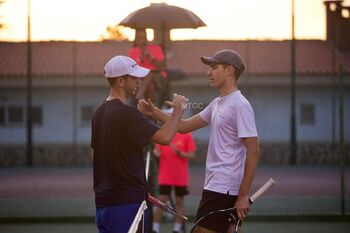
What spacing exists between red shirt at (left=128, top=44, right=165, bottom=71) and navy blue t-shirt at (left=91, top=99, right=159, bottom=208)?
452 cm

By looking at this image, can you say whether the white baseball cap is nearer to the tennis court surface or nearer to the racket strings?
the racket strings

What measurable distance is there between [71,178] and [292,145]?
9902mm

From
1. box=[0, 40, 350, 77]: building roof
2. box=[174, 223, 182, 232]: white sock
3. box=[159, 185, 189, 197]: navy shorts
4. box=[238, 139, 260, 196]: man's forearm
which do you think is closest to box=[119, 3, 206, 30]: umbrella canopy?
box=[159, 185, 189, 197]: navy shorts

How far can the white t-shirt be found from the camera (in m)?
6.42

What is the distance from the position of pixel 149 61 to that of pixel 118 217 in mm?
4995

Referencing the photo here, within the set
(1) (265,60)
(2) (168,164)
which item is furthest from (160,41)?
(1) (265,60)

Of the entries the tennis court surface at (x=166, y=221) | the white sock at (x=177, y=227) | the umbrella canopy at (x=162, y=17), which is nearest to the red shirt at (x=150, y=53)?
the umbrella canopy at (x=162, y=17)

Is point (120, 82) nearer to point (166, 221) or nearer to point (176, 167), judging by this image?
point (176, 167)

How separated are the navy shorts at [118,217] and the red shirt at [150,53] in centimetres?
463

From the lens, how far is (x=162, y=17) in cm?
1110

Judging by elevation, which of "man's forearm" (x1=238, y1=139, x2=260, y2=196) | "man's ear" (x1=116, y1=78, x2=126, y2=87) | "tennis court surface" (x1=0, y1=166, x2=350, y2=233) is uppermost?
"man's ear" (x1=116, y1=78, x2=126, y2=87)

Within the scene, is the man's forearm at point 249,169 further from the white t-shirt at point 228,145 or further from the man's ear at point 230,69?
the man's ear at point 230,69

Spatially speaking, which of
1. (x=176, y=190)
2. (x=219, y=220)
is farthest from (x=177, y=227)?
(x=219, y=220)

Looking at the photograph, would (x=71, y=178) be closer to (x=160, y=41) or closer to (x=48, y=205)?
(x=48, y=205)
